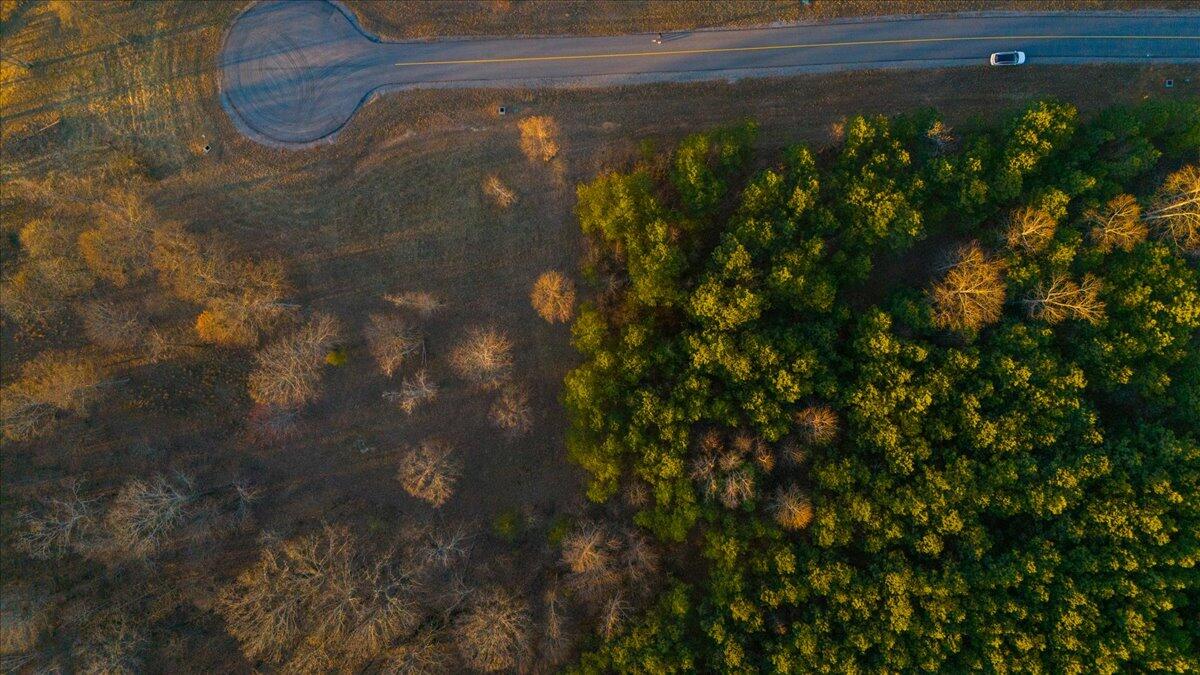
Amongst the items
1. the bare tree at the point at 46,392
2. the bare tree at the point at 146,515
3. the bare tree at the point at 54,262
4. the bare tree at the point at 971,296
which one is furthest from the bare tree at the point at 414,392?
the bare tree at the point at 971,296

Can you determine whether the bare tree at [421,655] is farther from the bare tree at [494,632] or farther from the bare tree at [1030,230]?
the bare tree at [1030,230]

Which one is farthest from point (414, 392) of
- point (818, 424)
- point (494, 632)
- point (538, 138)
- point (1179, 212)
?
point (1179, 212)

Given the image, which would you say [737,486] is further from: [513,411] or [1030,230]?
[1030,230]

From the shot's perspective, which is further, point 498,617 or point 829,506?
point 498,617

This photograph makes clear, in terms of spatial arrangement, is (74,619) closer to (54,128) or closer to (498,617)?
(498,617)

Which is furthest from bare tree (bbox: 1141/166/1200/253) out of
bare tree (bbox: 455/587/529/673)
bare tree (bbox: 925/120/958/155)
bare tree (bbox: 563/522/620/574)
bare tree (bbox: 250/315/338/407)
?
bare tree (bbox: 250/315/338/407)

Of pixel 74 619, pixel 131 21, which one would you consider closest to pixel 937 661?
pixel 74 619

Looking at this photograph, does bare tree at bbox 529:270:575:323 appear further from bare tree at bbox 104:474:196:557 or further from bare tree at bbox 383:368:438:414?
bare tree at bbox 104:474:196:557
